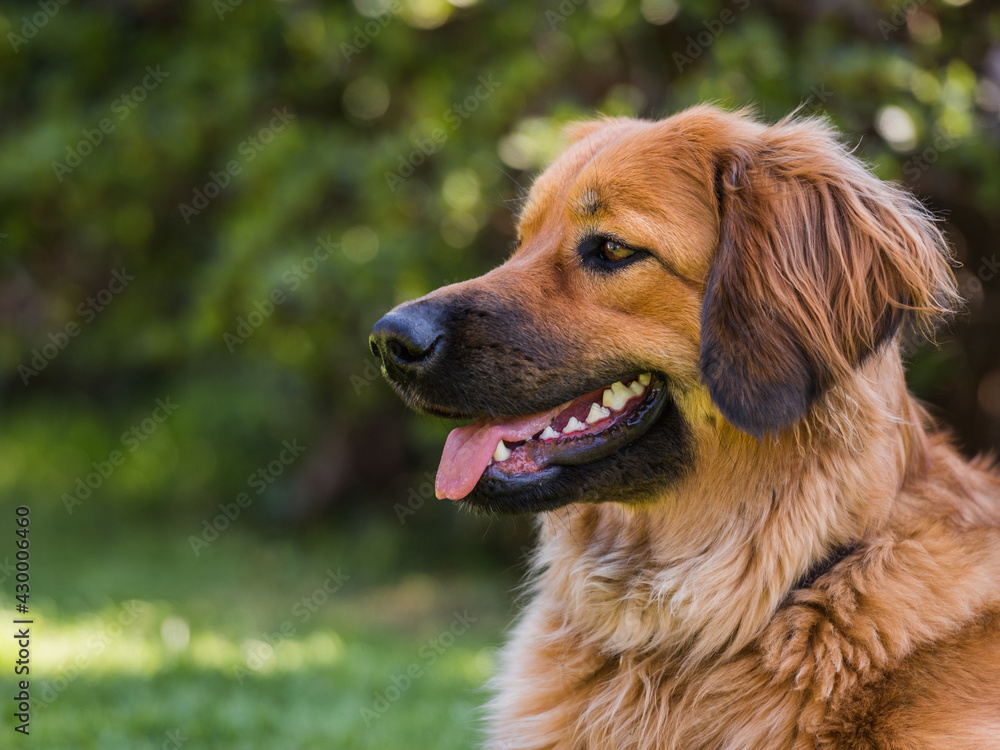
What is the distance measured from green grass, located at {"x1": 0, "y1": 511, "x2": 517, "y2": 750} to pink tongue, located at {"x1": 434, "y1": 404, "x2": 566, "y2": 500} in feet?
4.20

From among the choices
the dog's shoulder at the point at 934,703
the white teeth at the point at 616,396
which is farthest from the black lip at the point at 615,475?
the dog's shoulder at the point at 934,703

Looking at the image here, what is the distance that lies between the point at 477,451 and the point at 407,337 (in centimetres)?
44

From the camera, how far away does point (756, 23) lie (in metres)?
5.34

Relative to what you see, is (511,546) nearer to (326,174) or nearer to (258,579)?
(258,579)

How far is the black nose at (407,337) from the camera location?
9.57 feet

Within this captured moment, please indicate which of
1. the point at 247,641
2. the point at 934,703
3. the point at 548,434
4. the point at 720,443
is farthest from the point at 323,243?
the point at 934,703

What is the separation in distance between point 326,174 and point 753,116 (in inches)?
150

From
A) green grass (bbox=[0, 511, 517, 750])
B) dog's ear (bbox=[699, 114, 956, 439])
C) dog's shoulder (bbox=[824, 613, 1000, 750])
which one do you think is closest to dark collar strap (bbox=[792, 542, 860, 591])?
dog's shoulder (bbox=[824, 613, 1000, 750])

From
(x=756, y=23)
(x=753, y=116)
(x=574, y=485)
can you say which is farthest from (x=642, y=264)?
(x=756, y=23)

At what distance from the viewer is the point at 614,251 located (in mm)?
3008

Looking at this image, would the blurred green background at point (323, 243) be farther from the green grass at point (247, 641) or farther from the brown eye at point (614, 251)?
the brown eye at point (614, 251)

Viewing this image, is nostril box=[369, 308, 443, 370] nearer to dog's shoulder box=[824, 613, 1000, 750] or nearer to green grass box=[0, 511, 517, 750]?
dog's shoulder box=[824, 613, 1000, 750]

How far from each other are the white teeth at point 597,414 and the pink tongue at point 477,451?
9cm

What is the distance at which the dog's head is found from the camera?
2.78 meters
